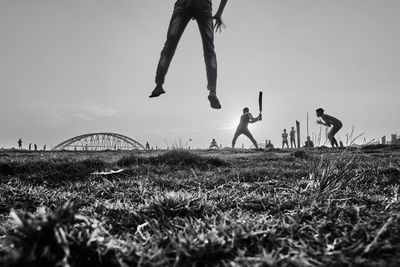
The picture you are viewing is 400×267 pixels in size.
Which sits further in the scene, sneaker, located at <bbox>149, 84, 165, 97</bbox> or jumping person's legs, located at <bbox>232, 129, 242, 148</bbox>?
jumping person's legs, located at <bbox>232, 129, 242, 148</bbox>

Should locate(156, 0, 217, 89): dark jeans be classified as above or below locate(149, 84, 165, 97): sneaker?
above

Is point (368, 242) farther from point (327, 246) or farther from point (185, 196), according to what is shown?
point (185, 196)

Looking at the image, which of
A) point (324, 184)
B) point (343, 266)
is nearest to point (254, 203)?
point (324, 184)

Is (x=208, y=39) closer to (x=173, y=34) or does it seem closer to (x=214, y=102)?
(x=173, y=34)

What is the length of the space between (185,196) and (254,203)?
0.50m

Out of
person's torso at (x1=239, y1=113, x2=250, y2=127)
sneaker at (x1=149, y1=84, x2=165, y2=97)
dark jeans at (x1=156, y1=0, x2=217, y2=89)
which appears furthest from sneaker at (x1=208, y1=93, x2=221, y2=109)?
person's torso at (x1=239, y1=113, x2=250, y2=127)

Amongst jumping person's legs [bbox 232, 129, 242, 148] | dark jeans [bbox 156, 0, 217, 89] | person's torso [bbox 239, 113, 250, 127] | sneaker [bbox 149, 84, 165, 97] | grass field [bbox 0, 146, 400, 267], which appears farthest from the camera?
jumping person's legs [bbox 232, 129, 242, 148]

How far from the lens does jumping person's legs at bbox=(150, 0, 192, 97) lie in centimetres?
328

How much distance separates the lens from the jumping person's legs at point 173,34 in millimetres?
3277

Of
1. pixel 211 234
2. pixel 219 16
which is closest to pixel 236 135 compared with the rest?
pixel 219 16

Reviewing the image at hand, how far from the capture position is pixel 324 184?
1.74 metres

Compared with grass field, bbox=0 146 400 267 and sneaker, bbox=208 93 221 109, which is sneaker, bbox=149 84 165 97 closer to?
sneaker, bbox=208 93 221 109

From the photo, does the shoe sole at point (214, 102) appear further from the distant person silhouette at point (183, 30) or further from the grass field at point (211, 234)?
the grass field at point (211, 234)

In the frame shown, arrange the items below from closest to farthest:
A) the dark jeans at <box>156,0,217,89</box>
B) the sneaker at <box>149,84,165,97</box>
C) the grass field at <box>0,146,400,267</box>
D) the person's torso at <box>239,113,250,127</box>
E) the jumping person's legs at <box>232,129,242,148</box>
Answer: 1. the grass field at <box>0,146,400,267</box>
2. the dark jeans at <box>156,0,217,89</box>
3. the sneaker at <box>149,84,165,97</box>
4. the person's torso at <box>239,113,250,127</box>
5. the jumping person's legs at <box>232,129,242,148</box>
